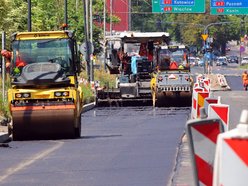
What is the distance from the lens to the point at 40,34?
24.2m

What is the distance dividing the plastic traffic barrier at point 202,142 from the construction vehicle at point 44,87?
14.7 metres

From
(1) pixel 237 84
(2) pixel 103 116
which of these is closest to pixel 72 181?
(2) pixel 103 116

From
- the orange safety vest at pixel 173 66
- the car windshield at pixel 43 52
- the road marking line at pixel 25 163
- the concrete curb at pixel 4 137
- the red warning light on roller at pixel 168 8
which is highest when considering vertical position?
the red warning light on roller at pixel 168 8

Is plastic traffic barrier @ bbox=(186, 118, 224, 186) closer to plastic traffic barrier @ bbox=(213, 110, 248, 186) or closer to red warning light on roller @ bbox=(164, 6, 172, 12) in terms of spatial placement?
plastic traffic barrier @ bbox=(213, 110, 248, 186)

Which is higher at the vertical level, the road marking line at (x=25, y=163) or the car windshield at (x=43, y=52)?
the car windshield at (x=43, y=52)

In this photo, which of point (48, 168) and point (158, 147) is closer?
point (48, 168)

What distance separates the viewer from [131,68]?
4238cm

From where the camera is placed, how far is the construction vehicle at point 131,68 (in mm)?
41469

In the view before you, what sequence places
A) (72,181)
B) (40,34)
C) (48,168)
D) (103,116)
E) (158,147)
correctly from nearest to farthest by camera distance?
(72,181) → (48,168) → (158,147) → (40,34) → (103,116)

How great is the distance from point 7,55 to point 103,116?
37.3ft

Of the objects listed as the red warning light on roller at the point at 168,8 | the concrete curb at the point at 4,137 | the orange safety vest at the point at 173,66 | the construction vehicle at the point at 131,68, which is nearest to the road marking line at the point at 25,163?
the concrete curb at the point at 4,137

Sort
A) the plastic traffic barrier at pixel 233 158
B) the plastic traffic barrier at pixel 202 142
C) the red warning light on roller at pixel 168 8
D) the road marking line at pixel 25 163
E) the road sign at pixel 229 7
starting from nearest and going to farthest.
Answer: the plastic traffic barrier at pixel 233 158, the plastic traffic barrier at pixel 202 142, the road marking line at pixel 25 163, the road sign at pixel 229 7, the red warning light on roller at pixel 168 8

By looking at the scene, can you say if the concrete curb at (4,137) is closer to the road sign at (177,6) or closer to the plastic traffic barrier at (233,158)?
the plastic traffic barrier at (233,158)

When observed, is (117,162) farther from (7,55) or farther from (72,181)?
(7,55)
